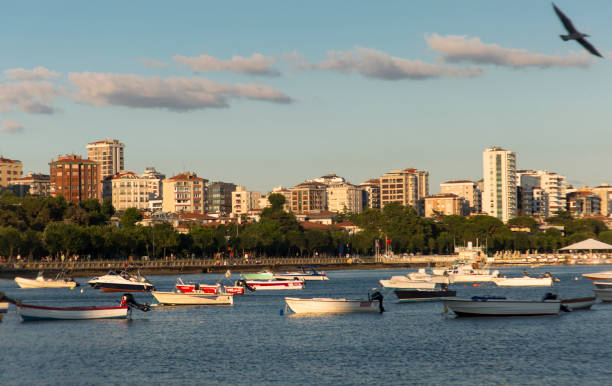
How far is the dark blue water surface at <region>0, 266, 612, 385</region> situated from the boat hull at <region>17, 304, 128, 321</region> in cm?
52

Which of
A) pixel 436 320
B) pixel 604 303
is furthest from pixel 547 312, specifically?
pixel 604 303

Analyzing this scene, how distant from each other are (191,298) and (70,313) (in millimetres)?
14602

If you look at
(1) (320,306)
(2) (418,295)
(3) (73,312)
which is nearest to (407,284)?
(2) (418,295)

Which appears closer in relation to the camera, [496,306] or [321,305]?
[496,306]

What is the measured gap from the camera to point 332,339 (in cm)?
5034

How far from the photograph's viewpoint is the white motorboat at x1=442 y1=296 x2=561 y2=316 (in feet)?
190

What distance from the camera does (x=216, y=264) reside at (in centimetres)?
Result: 14750

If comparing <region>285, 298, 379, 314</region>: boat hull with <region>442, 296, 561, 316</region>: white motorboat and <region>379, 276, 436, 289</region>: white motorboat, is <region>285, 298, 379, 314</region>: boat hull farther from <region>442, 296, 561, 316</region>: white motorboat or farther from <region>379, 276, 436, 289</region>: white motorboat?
<region>379, 276, 436, 289</region>: white motorboat

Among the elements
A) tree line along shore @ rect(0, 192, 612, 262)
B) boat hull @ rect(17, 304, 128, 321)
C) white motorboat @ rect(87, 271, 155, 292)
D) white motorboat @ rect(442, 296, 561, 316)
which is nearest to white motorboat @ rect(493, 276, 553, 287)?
white motorboat @ rect(87, 271, 155, 292)

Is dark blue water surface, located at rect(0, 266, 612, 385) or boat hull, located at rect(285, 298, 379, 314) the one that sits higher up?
boat hull, located at rect(285, 298, 379, 314)

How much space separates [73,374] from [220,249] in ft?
429

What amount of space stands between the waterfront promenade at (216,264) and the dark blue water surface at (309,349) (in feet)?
209

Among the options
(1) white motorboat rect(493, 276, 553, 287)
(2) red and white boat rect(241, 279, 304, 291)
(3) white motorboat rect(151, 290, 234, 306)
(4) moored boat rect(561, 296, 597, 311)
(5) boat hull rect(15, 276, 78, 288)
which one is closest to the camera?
(4) moored boat rect(561, 296, 597, 311)

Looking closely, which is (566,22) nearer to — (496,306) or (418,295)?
(496,306)
